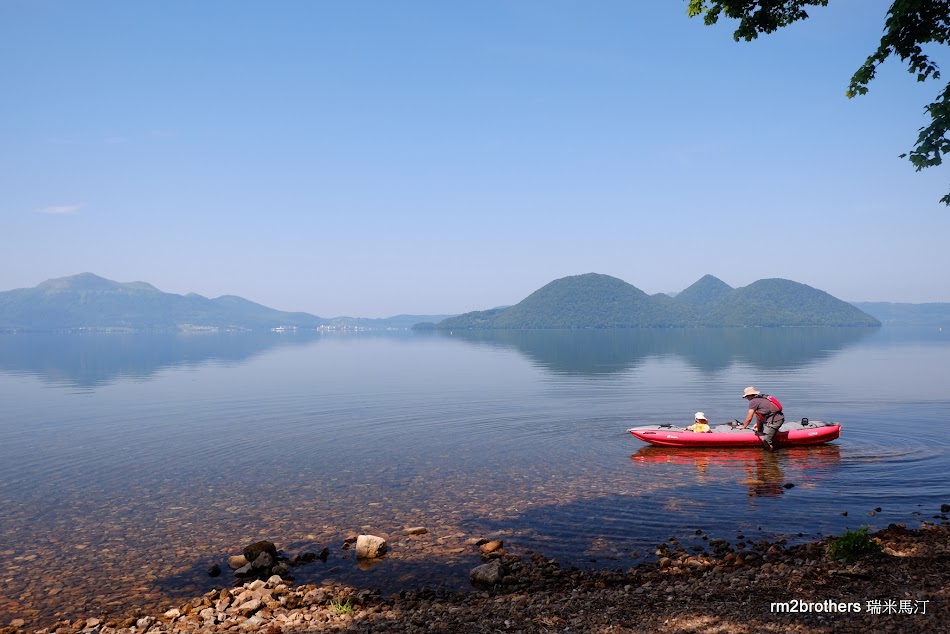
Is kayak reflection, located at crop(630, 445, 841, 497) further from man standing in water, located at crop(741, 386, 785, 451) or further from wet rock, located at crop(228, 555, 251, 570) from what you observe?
wet rock, located at crop(228, 555, 251, 570)

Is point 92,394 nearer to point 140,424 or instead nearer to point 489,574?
point 140,424

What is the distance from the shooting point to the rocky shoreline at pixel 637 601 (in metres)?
9.09

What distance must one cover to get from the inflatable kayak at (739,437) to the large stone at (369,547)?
15679mm

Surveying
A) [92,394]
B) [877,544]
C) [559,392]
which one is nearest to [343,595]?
[877,544]

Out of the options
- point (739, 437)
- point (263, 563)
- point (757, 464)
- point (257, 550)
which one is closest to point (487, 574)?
point (263, 563)

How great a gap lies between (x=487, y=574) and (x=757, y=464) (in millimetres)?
15542

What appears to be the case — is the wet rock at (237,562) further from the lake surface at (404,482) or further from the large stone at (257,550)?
the lake surface at (404,482)

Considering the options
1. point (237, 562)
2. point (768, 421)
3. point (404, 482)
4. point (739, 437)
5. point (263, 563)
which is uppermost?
point (768, 421)

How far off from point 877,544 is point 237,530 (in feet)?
49.3

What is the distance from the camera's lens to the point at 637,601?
410 inches

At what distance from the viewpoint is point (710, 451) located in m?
26.5

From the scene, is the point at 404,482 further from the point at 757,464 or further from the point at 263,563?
the point at 757,464

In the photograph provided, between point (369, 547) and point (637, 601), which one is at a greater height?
point (637, 601)

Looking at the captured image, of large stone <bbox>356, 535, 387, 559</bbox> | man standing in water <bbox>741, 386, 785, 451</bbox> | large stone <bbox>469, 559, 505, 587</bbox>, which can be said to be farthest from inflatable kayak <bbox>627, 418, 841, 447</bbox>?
large stone <bbox>469, 559, 505, 587</bbox>
